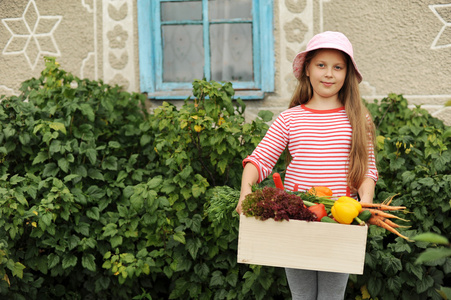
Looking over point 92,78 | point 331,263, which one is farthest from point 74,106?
point 331,263

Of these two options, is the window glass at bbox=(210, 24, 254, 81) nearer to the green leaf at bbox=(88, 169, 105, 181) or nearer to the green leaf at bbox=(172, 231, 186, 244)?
the green leaf at bbox=(88, 169, 105, 181)

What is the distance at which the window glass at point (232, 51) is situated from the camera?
4.12 m

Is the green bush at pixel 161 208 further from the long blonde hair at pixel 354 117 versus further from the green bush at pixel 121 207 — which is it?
the long blonde hair at pixel 354 117

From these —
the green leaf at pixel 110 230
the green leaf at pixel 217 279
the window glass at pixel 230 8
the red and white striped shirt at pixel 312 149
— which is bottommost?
the green leaf at pixel 217 279

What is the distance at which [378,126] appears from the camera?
3719mm

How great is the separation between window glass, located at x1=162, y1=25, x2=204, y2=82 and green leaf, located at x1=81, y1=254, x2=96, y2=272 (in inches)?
65.1

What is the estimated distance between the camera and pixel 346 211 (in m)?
1.88

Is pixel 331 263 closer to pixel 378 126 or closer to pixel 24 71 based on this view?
pixel 378 126

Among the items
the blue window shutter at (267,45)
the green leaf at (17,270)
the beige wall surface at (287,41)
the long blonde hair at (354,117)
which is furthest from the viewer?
the blue window shutter at (267,45)

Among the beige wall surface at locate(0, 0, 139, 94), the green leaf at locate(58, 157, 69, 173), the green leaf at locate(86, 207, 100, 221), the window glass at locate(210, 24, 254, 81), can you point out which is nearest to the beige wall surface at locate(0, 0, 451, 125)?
the beige wall surface at locate(0, 0, 139, 94)

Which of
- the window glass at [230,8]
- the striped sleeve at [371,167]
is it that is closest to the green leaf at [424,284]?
the striped sleeve at [371,167]

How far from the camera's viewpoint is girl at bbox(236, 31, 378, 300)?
7.31 feet

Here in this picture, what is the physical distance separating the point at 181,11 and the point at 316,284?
263 cm

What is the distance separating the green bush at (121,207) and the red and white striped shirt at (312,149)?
0.75m
